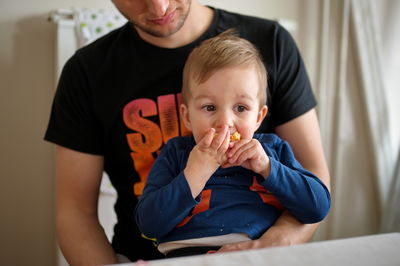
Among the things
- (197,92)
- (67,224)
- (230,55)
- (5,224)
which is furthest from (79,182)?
(5,224)

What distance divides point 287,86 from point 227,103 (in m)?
0.30

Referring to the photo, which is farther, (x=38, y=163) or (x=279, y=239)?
(x=38, y=163)

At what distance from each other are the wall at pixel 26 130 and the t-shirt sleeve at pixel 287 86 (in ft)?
3.14

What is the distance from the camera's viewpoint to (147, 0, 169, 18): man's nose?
0.99m

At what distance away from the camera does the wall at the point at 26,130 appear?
1.71m

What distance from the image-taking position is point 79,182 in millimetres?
1163

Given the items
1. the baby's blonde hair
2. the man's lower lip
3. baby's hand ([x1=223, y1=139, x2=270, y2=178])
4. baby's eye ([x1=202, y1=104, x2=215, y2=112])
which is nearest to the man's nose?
the man's lower lip

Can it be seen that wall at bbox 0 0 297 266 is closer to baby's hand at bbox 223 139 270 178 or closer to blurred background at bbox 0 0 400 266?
blurred background at bbox 0 0 400 266

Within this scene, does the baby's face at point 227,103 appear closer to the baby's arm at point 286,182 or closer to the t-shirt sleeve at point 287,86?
the baby's arm at point 286,182

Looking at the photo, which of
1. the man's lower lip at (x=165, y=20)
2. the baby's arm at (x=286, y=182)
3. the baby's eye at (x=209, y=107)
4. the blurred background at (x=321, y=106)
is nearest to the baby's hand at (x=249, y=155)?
the baby's arm at (x=286, y=182)

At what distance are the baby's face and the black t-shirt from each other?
7.5 inches

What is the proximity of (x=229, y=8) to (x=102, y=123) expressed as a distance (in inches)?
41.5

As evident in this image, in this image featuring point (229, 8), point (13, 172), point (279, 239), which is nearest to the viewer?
point (279, 239)

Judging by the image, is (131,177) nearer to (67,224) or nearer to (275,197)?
(67,224)
